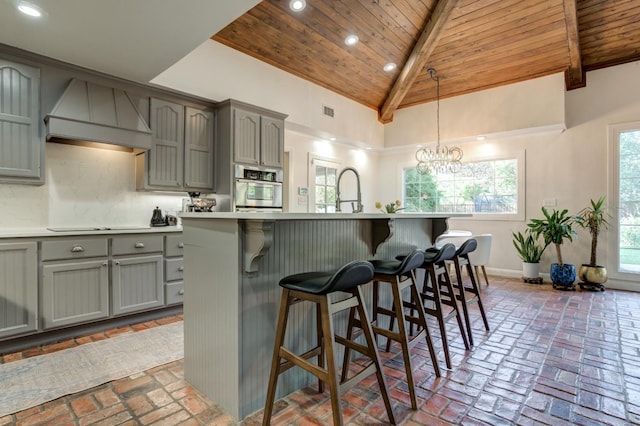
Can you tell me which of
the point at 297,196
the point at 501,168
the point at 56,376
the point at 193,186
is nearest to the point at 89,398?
the point at 56,376

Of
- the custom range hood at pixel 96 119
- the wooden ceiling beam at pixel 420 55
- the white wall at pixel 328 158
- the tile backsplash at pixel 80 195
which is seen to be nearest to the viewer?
the custom range hood at pixel 96 119

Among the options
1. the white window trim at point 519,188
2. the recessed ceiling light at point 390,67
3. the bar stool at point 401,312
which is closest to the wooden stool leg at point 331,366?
the bar stool at point 401,312

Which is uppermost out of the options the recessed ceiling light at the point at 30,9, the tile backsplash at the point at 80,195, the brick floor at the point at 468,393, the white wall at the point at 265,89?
the white wall at the point at 265,89

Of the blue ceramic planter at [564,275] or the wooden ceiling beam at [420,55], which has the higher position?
the wooden ceiling beam at [420,55]

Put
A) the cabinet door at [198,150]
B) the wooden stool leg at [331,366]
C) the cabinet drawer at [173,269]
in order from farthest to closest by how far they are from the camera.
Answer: the cabinet door at [198,150] → the cabinet drawer at [173,269] → the wooden stool leg at [331,366]

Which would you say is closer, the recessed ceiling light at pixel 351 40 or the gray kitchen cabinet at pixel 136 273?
the gray kitchen cabinet at pixel 136 273

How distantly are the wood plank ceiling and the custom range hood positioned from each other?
1.58m

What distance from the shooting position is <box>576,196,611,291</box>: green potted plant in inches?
181

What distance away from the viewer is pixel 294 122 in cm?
500

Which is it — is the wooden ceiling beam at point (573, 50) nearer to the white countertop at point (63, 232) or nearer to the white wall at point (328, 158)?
the white wall at point (328, 158)

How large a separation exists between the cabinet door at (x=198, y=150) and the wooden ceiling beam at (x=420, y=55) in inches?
133

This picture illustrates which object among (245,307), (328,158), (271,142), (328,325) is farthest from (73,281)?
(328,158)

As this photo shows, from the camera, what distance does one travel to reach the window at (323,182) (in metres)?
5.75

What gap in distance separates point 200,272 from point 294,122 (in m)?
3.53
